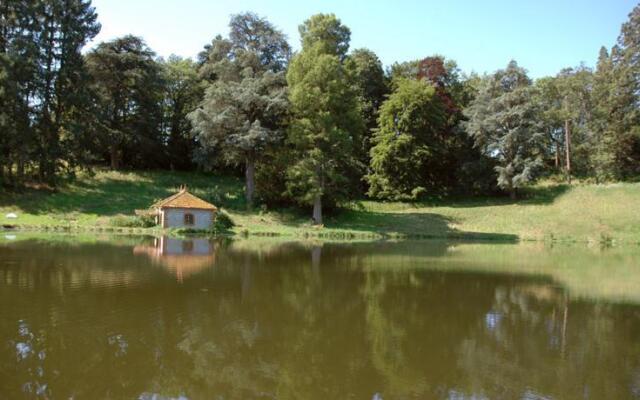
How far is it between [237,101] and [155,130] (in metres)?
16.5

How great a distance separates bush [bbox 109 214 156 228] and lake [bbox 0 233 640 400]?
1535cm

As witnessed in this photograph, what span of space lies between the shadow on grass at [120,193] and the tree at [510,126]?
2371cm

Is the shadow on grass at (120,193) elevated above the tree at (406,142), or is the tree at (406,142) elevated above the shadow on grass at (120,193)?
the tree at (406,142)

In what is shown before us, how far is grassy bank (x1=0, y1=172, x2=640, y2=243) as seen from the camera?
3638 centimetres

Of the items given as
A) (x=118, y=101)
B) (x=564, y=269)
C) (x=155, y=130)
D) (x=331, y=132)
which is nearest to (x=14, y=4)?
(x=118, y=101)

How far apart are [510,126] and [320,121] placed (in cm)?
2082

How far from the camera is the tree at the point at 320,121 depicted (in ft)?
128

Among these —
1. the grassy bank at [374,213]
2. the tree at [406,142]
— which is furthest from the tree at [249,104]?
the tree at [406,142]

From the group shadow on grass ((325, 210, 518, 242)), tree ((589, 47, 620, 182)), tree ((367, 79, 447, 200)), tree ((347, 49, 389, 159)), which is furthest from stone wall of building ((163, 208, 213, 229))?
tree ((589, 47, 620, 182))

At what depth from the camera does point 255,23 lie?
46.9 metres

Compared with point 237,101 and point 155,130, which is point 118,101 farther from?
point 237,101

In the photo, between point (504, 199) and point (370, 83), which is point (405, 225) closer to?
point (504, 199)

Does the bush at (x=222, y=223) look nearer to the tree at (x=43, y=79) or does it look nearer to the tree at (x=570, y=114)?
the tree at (x=43, y=79)

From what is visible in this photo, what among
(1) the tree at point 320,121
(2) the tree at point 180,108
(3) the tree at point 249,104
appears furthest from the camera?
(2) the tree at point 180,108
